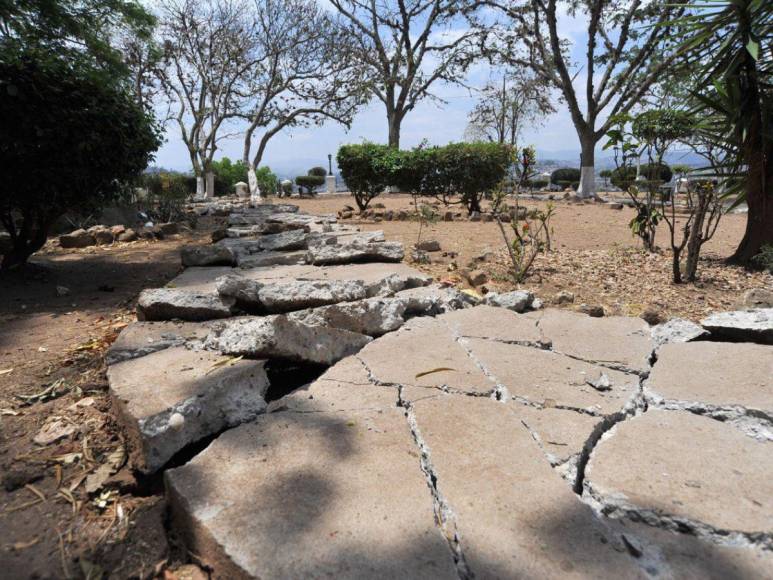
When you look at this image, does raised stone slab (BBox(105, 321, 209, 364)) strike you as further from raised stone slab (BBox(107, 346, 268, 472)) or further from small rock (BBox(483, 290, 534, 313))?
small rock (BBox(483, 290, 534, 313))

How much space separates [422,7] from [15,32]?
582 inches

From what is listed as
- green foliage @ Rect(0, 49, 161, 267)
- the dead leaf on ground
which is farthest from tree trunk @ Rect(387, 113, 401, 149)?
the dead leaf on ground

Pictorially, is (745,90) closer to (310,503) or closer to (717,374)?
(717,374)

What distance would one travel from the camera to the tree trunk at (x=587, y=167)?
1584 cm

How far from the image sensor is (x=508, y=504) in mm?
1168

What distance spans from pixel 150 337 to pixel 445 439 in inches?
54.1

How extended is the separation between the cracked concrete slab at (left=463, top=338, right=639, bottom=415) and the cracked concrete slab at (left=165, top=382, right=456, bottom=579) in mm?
533

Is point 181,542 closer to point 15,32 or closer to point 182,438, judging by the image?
point 182,438

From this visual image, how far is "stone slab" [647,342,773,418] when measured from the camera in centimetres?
167

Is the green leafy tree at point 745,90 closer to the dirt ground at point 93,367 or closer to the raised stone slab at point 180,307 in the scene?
the dirt ground at point 93,367

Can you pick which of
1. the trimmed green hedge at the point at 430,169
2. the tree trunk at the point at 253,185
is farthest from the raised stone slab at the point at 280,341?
the tree trunk at the point at 253,185

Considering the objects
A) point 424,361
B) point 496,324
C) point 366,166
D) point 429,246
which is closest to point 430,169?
point 366,166

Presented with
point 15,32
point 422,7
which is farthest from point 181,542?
point 422,7

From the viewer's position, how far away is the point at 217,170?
76.6ft
